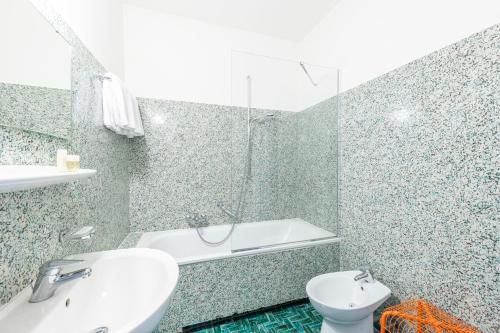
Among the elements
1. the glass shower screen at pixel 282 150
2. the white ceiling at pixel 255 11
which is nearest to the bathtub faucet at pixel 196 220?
the glass shower screen at pixel 282 150

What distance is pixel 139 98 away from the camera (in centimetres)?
207

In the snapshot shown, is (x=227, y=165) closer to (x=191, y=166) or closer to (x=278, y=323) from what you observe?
(x=191, y=166)

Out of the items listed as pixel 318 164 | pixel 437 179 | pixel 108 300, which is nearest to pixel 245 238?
pixel 318 164

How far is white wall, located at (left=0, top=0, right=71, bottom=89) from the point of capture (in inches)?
26.9

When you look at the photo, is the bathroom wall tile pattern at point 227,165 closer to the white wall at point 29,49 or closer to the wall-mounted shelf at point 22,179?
the white wall at point 29,49

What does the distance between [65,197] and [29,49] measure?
0.64m

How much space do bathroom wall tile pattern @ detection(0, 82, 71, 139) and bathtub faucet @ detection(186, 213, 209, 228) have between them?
139cm

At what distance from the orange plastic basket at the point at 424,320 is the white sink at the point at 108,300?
1139mm

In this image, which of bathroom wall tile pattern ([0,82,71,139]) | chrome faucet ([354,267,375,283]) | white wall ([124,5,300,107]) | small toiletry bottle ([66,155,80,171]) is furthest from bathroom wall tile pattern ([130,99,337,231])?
small toiletry bottle ([66,155,80,171])

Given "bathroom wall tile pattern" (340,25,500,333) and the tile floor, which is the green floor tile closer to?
the tile floor

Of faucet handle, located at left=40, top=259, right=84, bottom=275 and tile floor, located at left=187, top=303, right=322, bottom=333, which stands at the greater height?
faucet handle, located at left=40, top=259, right=84, bottom=275

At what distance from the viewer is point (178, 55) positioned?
2.17 m

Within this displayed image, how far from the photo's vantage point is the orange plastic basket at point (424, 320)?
979 millimetres

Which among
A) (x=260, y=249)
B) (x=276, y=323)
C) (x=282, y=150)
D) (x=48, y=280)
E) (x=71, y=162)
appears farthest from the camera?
(x=282, y=150)
